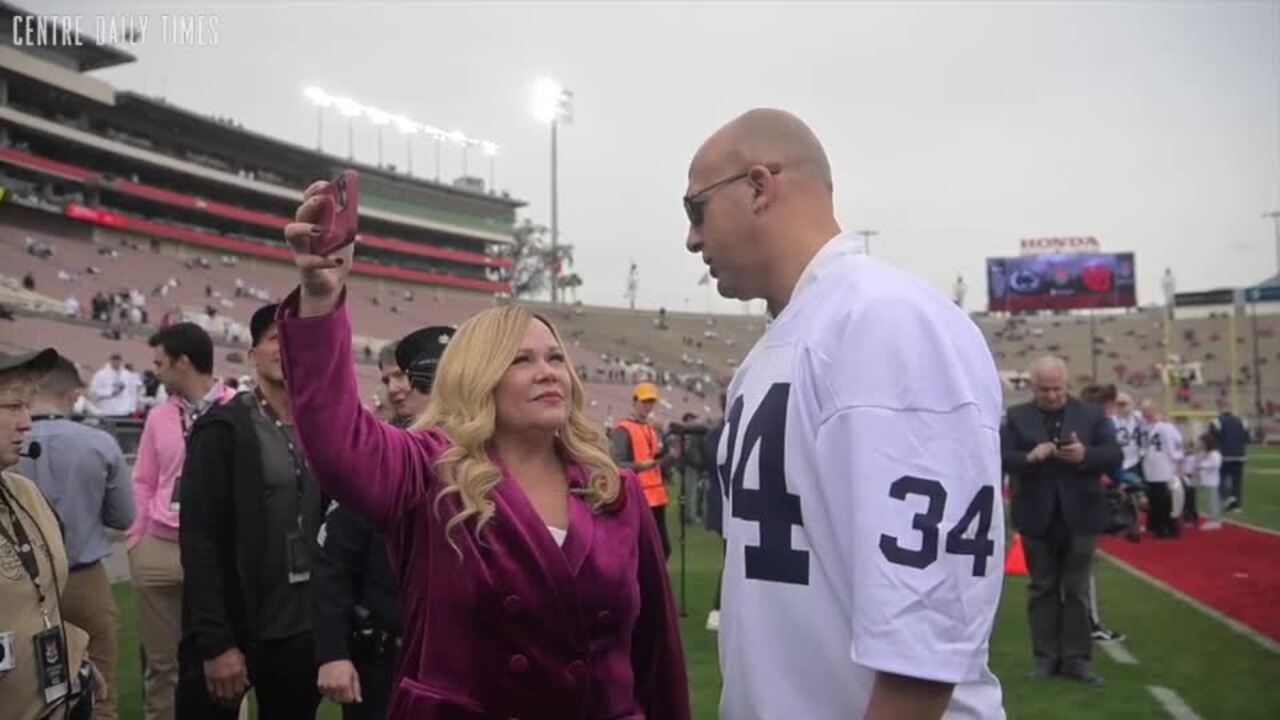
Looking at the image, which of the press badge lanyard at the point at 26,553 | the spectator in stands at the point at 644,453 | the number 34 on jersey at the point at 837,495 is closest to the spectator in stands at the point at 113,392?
the spectator in stands at the point at 644,453

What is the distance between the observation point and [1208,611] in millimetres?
8852

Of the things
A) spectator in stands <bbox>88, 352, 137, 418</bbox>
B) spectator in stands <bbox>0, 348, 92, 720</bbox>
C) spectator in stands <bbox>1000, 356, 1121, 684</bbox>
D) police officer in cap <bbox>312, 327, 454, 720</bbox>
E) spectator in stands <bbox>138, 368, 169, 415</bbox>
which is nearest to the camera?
spectator in stands <bbox>0, 348, 92, 720</bbox>

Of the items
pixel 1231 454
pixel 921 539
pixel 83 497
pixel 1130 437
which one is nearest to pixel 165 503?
pixel 83 497

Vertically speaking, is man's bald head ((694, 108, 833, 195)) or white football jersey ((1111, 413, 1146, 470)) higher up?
man's bald head ((694, 108, 833, 195))

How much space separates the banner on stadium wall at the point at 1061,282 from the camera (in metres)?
49.2

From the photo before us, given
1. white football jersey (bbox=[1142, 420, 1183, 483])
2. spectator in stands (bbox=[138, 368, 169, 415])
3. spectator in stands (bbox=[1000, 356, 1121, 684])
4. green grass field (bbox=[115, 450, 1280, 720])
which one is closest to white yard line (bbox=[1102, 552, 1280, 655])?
green grass field (bbox=[115, 450, 1280, 720])

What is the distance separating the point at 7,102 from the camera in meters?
47.4

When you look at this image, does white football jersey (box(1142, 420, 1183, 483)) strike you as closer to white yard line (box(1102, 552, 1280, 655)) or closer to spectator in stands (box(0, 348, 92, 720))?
white yard line (box(1102, 552, 1280, 655))

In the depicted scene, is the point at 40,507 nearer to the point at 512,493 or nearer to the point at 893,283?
the point at 512,493

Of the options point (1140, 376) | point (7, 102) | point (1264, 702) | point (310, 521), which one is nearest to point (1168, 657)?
point (1264, 702)

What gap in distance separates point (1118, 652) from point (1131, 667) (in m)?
0.49

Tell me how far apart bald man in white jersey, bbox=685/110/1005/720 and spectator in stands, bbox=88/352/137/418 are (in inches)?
672

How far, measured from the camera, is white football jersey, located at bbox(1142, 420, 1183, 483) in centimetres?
1384

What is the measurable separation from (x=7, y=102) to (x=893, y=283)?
184 ft
